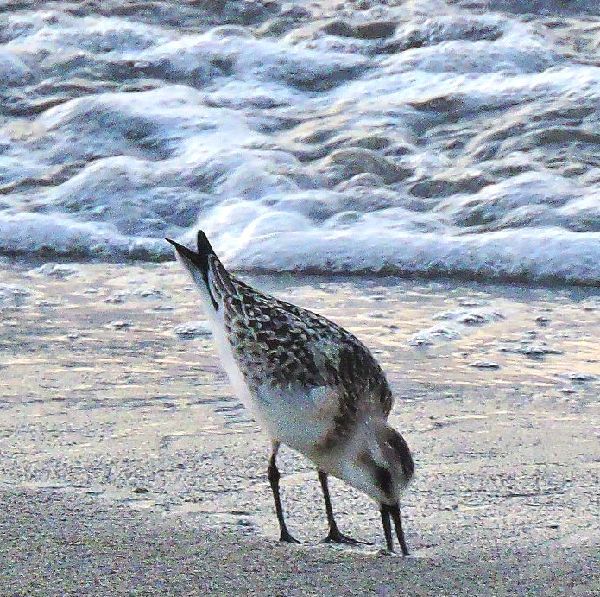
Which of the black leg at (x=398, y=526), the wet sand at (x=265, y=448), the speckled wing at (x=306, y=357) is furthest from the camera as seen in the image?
the speckled wing at (x=306, y=357)

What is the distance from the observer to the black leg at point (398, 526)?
2900 millimetres

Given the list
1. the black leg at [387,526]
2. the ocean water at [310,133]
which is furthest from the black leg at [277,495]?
the ocean water at [310,133]

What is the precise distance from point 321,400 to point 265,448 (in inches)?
27.0

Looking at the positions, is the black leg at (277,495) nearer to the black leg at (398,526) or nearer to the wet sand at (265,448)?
the wet sand at (265,448)

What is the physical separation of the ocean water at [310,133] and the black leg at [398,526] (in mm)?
2750

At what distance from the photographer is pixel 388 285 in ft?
18.1

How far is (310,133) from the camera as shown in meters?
7.37

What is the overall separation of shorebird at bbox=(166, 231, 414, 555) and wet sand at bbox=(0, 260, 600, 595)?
0.51ft

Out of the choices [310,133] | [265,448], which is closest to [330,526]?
[265,448]

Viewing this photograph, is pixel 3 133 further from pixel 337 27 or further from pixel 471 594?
pixel 471 594

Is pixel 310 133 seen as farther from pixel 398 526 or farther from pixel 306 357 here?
pixel 398 526

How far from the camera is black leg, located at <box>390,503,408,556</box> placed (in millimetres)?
2900

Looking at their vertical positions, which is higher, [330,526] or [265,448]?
[330,526]

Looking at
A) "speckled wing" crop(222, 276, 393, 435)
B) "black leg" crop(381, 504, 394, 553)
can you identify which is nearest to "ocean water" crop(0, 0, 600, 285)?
"speckled wing" crop(222, 276, 393, 435)
